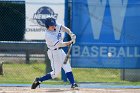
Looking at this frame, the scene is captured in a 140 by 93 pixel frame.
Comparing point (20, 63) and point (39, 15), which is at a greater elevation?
point (39, 15)

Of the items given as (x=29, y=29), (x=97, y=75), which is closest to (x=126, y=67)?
(x=97, y=75)

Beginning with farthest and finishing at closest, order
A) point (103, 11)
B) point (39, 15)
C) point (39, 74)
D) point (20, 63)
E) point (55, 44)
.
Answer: point (39, 15) → point (20, 63) → point (39, 74) → point (103, 11) → point (55, 44)

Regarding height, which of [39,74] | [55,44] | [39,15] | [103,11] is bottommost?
[39,74]

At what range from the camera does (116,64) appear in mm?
14070

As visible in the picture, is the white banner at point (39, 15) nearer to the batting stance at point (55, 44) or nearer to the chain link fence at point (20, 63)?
the chain link fence at point (20, 63)

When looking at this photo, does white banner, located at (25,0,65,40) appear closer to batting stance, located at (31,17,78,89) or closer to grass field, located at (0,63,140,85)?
grass field, located at (0,63,140,85)

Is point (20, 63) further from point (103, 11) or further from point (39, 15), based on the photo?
point (103, 11)

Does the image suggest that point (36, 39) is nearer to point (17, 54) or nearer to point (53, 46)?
point (17, 54)

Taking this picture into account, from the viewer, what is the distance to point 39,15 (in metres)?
18.3

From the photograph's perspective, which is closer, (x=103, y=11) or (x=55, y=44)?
(x=55, y=44)

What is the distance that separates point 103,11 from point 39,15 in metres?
4.68

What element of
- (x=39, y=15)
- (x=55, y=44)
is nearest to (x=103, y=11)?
(x=55, y=44)

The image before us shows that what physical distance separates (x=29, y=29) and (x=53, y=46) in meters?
6.84

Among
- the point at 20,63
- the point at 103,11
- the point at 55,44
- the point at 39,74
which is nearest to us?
the point at 55,44
